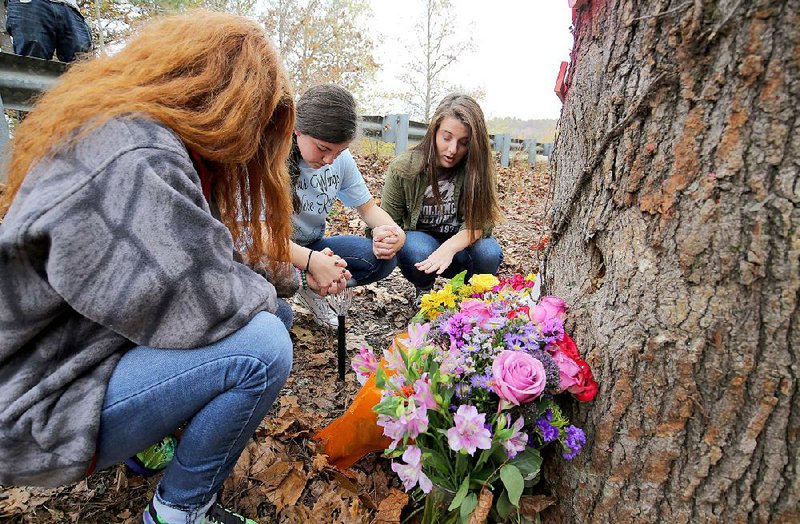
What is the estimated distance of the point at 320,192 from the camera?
2629 millimetres

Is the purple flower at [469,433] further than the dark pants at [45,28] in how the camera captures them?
No

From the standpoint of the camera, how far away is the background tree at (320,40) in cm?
1336

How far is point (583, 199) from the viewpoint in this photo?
1374 mm

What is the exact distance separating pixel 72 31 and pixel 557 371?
17.5 feet

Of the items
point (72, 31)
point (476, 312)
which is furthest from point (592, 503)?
point (72, 31)

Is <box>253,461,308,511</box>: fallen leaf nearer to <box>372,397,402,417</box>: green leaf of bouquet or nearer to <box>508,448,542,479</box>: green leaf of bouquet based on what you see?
<box>372,397,402,417</box>: green leaf of bouquet

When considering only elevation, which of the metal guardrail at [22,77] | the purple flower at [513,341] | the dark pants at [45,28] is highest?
the dark pants at [45,28]

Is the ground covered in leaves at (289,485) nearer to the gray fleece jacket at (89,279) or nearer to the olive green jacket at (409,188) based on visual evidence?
the gray fleece jacket at (89,279)

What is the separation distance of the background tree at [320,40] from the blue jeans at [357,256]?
439 inches

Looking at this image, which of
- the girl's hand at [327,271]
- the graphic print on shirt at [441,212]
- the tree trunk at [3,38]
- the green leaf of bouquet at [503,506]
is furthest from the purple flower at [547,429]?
the tree trunk at [3,38]

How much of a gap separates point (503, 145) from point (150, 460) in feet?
31.2

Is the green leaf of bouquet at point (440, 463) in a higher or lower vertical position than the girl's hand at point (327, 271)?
lower

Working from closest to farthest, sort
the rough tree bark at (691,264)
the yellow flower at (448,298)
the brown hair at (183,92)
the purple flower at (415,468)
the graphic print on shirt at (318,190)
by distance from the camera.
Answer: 1. the rough tree bark at (691,264)
2. the brown hair at (183,92)
3. the purple flower at (415,468)
4. the yellow flower at (448,298)
5. the graphic print on shirt at (318,190)

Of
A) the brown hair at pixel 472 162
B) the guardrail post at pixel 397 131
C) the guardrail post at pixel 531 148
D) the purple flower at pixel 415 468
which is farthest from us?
the guardrail post at pixel 531 148
